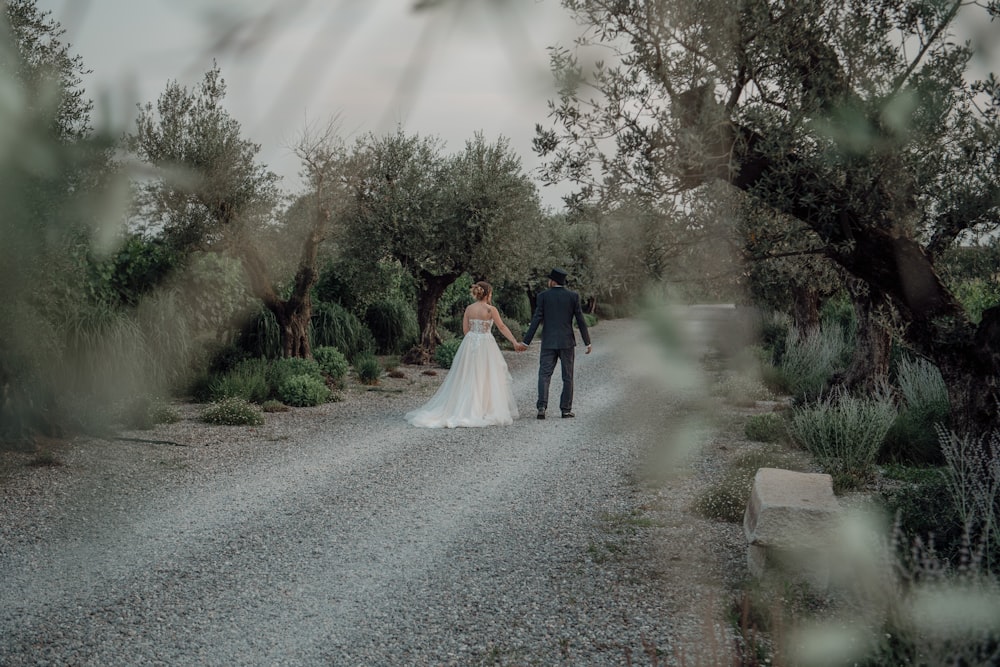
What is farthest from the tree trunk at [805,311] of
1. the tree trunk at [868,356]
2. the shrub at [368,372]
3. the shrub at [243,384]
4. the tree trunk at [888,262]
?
the shrub at [243,384]

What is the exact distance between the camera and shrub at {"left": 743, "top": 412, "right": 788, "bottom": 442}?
9.12m

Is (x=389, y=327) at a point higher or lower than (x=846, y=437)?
higher

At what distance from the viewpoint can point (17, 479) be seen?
7.17 meters

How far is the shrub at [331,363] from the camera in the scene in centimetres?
1391

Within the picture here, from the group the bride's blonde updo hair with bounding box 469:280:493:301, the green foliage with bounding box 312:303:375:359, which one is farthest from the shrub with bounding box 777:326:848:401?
the green foliage with bounding box 312:303:375:359

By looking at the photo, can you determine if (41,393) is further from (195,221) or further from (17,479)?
(195,221)

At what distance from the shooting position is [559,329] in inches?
410

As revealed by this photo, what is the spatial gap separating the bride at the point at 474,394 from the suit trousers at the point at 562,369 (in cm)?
51

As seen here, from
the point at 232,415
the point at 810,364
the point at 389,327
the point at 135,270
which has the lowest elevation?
the point at 232,415

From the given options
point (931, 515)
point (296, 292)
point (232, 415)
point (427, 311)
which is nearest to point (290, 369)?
point (296, 292)

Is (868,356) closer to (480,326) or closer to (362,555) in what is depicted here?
(480,326)

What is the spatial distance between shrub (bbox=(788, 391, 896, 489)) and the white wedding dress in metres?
4.09

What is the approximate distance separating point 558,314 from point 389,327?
9.38m

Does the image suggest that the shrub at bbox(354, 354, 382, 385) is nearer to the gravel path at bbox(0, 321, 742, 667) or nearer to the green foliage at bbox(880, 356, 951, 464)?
the gravel path at bbox(0, 321, 742, 667)
